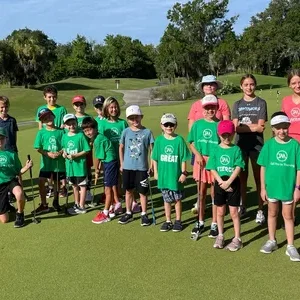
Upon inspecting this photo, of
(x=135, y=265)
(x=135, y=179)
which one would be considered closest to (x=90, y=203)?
(x=135, y=179)

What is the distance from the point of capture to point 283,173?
4867mm

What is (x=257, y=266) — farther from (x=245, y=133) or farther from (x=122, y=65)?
(x=122, y=65)

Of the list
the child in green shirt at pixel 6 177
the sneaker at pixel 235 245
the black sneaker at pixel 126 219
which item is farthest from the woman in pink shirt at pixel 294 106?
the child in green shirt at pixel 6 177

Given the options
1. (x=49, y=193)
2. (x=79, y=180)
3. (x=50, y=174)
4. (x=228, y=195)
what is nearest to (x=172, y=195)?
(x=228, y=195)

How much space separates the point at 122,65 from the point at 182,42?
3278cm

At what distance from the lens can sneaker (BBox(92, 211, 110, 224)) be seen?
6359 millimetres

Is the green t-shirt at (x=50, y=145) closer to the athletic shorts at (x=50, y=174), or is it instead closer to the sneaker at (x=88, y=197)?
the athletic shorts at (x=50, y=174)

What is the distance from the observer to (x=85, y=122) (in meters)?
6.92

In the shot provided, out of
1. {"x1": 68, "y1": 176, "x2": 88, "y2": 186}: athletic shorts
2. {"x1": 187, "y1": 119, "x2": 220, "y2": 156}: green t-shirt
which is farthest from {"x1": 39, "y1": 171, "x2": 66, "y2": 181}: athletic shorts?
{"x1": 187, "y1": 119, "x2": 220, "y2": 156}: green t-shirt

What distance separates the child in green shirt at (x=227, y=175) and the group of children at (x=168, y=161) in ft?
0.04

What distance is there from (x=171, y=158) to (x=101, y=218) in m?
1.42

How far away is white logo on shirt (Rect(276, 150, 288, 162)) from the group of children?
11 millimetres

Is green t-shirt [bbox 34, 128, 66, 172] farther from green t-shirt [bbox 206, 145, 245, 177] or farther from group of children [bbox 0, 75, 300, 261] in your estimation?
green t-shirt [bbox 206, 145, 245, 177]

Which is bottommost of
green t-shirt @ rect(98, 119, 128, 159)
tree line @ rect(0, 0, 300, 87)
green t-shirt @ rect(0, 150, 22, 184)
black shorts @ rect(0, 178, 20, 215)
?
black shorts @ rect(0, 178, 20, 215)
